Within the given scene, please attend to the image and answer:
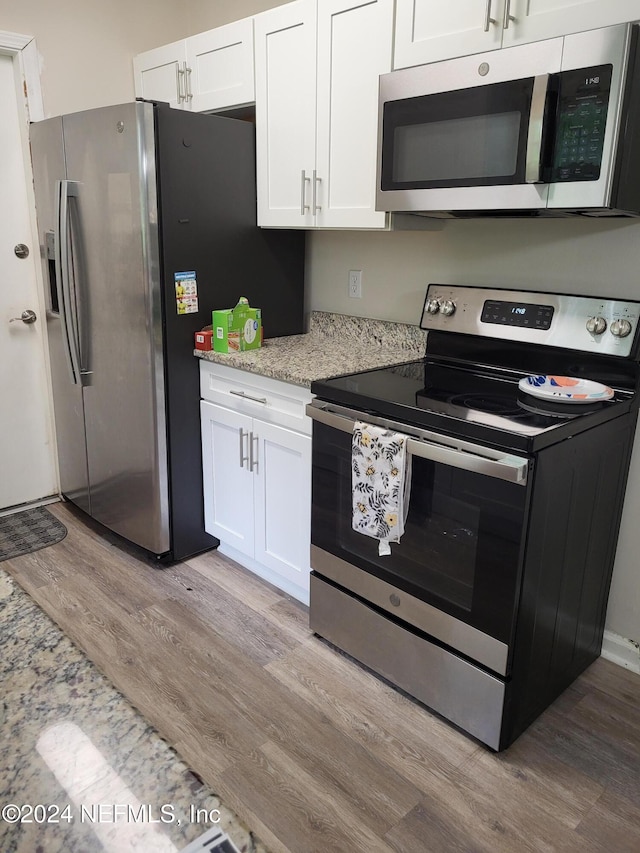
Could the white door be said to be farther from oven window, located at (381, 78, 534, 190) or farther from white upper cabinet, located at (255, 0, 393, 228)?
oven window, located at (381, 78, 534, 190)

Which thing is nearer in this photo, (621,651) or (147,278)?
(621,651)

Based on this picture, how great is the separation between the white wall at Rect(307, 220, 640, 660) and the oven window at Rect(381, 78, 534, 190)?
392 millimetres

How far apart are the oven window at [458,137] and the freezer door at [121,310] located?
0.88 metres

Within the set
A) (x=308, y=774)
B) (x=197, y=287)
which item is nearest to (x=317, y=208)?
(x=197, y=287)

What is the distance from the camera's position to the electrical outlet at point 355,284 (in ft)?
8.83

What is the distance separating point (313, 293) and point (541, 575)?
5.51 ft

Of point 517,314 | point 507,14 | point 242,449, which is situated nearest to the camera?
point 507,14

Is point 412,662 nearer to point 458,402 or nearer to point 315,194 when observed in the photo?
point 458,402

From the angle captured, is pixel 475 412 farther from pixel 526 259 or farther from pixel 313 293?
pixel 313 293

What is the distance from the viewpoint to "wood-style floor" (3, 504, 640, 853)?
1.55m

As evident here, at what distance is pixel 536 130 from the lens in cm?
164

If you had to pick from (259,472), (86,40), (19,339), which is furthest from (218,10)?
(259,472)

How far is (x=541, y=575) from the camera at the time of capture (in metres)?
1.69

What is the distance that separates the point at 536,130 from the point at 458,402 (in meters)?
0.72
